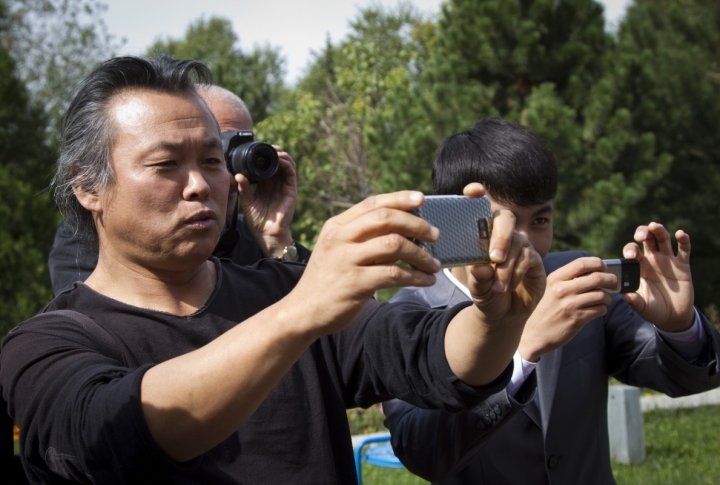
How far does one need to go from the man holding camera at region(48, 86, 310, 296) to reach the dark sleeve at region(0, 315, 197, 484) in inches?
46.7

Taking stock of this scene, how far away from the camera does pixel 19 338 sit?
157 centimetres

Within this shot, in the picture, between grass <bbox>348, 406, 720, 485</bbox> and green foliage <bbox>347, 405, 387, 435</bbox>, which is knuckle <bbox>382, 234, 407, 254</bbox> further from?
green foliage <bbox>347, 405, 387, 435</bbox>

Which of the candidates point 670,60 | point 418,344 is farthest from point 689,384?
point 670,60

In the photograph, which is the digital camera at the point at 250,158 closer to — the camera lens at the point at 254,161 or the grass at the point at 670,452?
the camera lens at the point at 254,161

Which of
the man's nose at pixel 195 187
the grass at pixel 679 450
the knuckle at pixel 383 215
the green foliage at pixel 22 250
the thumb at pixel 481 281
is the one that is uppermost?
the man's nose at pixel 195 187

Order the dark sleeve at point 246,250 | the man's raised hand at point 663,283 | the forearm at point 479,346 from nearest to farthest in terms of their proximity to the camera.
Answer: the forearm at point 479,346 → the man's raised hand at point 663,283 → the dark sleeve at point 246,250

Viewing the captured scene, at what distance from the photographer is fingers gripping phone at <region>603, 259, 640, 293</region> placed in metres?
2.07

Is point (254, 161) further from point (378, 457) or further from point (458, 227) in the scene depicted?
point (378, 457)

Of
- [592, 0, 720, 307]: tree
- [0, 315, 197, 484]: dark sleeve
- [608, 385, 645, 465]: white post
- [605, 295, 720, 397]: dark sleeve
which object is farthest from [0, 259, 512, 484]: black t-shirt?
[592, 0, 720, 307]: tree

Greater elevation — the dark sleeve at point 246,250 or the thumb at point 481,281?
the thumb at point 481,281

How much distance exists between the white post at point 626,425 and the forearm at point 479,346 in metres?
4.23

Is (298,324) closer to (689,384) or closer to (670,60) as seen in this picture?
(689,384)

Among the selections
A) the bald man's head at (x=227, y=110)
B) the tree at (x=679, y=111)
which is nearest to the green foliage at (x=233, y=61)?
the bald man's head at (x=227, y=110)

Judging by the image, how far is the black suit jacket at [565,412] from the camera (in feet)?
6.56
